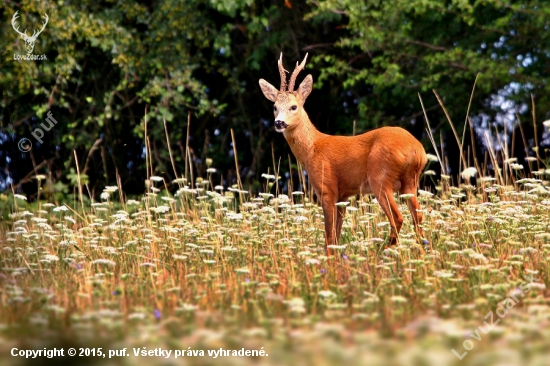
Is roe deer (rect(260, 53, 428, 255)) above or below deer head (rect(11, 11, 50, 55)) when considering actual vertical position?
below

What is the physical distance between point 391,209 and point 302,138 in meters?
1.17

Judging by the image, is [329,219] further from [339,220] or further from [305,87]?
[305,87]

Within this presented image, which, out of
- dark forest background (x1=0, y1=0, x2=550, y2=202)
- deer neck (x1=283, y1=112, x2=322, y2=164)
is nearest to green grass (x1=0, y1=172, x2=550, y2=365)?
deer neck (x1=283, y1=112, x2=322, y2=164)

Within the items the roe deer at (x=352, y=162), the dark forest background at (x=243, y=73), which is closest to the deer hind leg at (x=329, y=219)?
the roe deer at (x=352, y=162)

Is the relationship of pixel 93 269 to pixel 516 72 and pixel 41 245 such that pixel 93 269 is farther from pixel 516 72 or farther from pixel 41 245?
pixel 516 72

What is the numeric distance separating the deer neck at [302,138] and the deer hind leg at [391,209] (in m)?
0.90

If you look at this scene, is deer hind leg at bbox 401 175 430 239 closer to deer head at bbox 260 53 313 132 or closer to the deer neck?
the deer neck

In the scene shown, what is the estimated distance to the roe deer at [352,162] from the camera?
21.5ft

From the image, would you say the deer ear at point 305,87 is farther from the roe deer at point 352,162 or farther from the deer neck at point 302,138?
the deer neck at point 302,138

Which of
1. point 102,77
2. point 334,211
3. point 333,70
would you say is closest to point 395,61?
point 333,70

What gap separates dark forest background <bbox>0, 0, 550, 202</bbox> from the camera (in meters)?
12.0

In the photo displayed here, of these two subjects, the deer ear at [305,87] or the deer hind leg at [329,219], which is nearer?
the deer hind leg at [329,219]

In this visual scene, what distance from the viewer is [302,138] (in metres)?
7.27

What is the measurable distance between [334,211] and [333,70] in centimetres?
619
